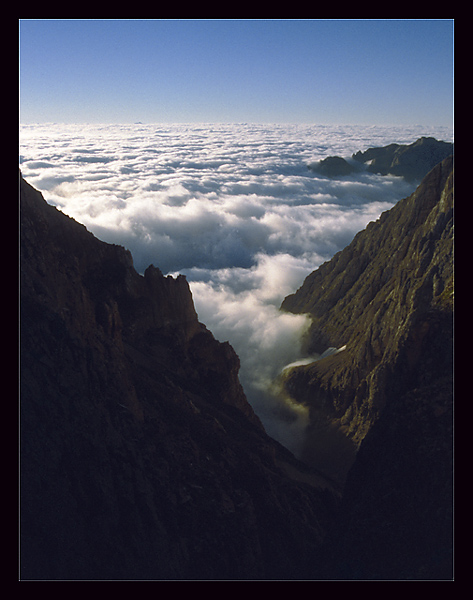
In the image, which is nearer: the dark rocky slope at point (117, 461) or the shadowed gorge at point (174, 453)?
the dark rocky slope at point (117, 461)

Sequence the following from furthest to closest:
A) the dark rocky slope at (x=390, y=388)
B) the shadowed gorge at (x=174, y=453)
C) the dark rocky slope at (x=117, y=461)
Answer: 1. the dark rocky slope at (x=390, y=388)
2. the shadowed gorge at (x=174, y=453)
3. the dark rocky slope at (x=117, y=461)

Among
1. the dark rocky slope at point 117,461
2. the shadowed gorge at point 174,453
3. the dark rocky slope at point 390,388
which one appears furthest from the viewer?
the dark rocky slope at point 390,388

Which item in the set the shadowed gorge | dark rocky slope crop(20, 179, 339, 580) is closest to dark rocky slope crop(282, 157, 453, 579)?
the shadowed gorge

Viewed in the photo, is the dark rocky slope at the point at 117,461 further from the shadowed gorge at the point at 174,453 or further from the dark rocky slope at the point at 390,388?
the dark rocky slope at the point at 390,388

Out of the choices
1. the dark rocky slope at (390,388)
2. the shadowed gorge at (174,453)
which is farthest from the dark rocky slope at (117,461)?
the dark rocky slope at (390,388)

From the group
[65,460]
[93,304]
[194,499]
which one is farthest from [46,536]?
[93,304]

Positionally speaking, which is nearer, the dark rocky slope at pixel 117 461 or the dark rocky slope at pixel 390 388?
the dark rocky slope at pixel 117 461
